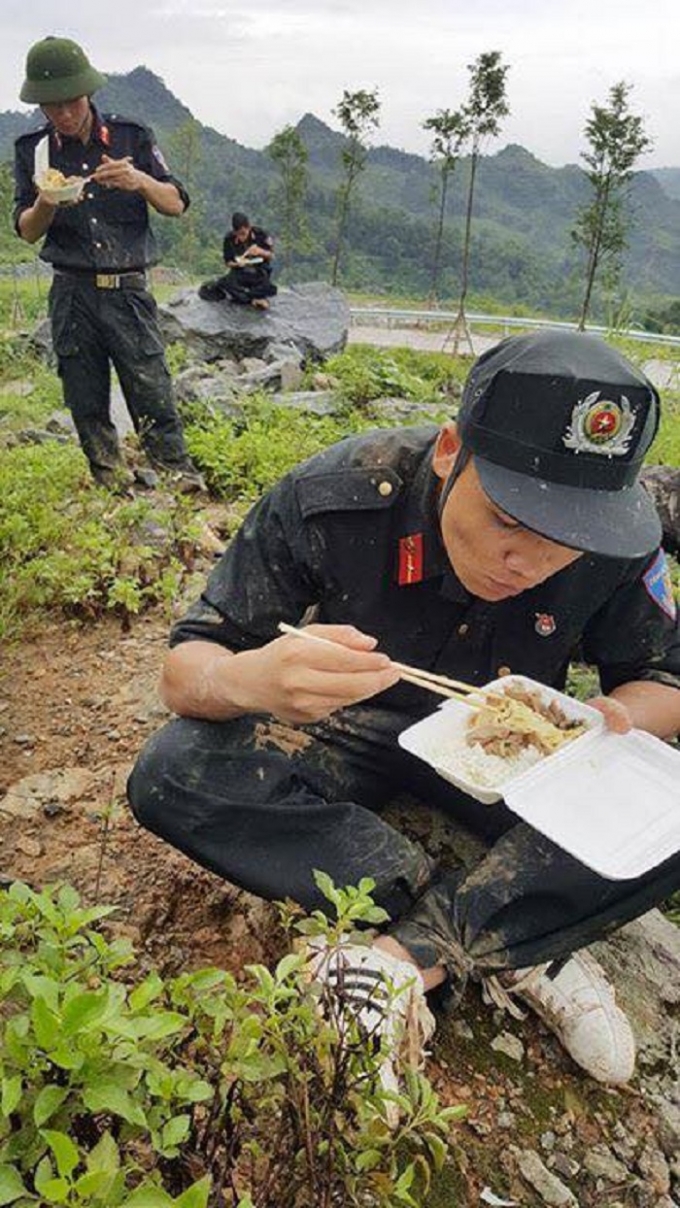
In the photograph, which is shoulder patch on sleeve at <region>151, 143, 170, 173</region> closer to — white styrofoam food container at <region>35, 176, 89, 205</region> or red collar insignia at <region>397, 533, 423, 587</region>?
white styrofoam food container at <region>35, 176, 89, 205</region>

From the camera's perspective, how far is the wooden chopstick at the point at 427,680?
1762 mm

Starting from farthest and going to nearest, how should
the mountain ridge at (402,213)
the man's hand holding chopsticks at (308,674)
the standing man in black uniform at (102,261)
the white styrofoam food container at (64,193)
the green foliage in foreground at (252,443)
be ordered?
the mountain ridge at (402,213), the green foliage in foreground at (252,443), the standing man in black uniform at (102,261), the white styrofoam food container at (64,193), the man's hand holding chopsticks at (308,674)

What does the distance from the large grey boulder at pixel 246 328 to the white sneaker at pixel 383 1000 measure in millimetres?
10000

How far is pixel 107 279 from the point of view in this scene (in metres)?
5.06

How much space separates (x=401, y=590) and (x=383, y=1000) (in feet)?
2.93

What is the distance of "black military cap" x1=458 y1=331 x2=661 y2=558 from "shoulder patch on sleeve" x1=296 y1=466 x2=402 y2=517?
336mm

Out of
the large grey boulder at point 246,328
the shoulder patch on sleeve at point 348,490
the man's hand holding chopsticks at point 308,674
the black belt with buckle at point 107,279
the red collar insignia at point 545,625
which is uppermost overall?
the black belt with buckle at point 107,279

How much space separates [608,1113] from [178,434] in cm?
414

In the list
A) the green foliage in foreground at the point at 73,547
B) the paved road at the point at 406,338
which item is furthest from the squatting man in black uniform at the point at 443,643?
the paved road at the point at 406,338

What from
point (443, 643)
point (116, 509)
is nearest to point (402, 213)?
point (116, 509)

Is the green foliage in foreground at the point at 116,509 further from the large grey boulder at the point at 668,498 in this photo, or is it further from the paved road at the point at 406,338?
the paved road at the point at 406,338

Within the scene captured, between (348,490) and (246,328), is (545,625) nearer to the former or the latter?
(348,490)

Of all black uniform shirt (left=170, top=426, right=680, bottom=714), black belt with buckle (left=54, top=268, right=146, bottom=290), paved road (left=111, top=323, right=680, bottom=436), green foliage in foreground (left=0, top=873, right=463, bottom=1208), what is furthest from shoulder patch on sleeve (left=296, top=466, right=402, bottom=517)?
paved road (left=111, top=323, right=680, bottom=436)

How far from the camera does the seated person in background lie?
38.2ft
